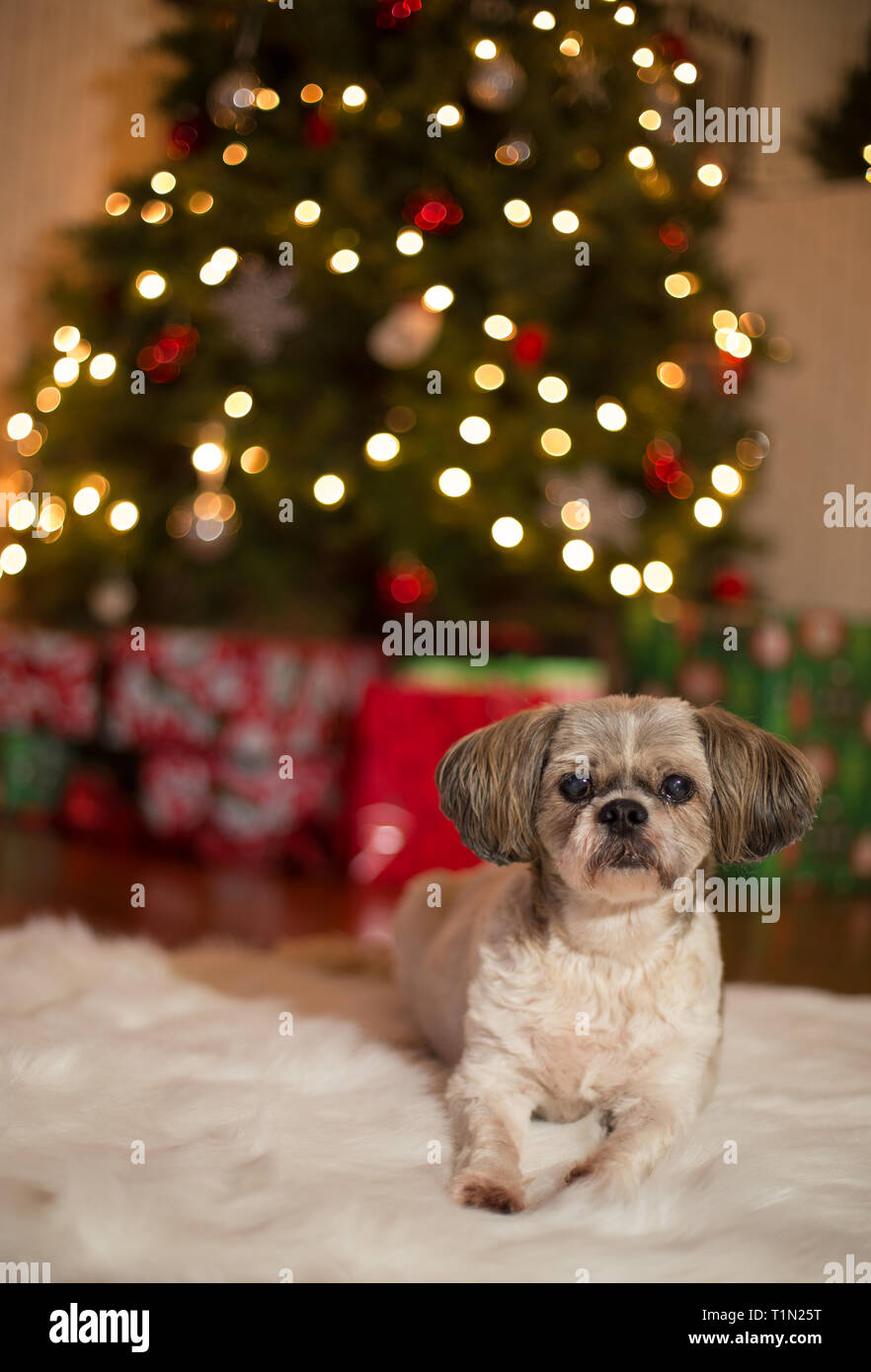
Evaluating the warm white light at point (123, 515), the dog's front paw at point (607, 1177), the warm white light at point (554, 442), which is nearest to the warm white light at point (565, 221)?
the warm white light at point (554, 442)

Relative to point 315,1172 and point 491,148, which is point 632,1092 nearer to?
point 315,1172

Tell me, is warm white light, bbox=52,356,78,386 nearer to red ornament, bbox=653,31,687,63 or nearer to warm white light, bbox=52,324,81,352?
warm white light, bbox=52,324,81,352

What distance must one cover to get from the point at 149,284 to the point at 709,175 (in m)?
2.38

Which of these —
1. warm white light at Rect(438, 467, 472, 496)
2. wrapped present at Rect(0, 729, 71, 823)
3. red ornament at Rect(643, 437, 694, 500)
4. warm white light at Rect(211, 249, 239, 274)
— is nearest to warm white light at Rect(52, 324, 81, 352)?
warm white light at Rect(211, 249, 239, 274)

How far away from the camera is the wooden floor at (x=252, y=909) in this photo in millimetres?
3254

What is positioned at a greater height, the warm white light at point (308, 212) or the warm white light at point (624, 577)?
the warm white light at point (308, 212)

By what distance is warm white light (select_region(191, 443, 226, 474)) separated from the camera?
14.5 feet

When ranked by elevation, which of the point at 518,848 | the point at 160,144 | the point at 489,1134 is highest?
the point at 160,144

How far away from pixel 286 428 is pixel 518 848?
128 inches

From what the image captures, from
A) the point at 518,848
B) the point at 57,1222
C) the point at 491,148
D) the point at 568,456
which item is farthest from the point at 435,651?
the point at 57,1222

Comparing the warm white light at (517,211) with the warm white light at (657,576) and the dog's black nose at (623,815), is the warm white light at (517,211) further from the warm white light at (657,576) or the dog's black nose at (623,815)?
the dog's black nose at (623,815)

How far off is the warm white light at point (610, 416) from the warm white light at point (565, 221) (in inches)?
26.3

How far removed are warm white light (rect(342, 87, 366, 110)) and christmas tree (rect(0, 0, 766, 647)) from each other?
0.05 feet
